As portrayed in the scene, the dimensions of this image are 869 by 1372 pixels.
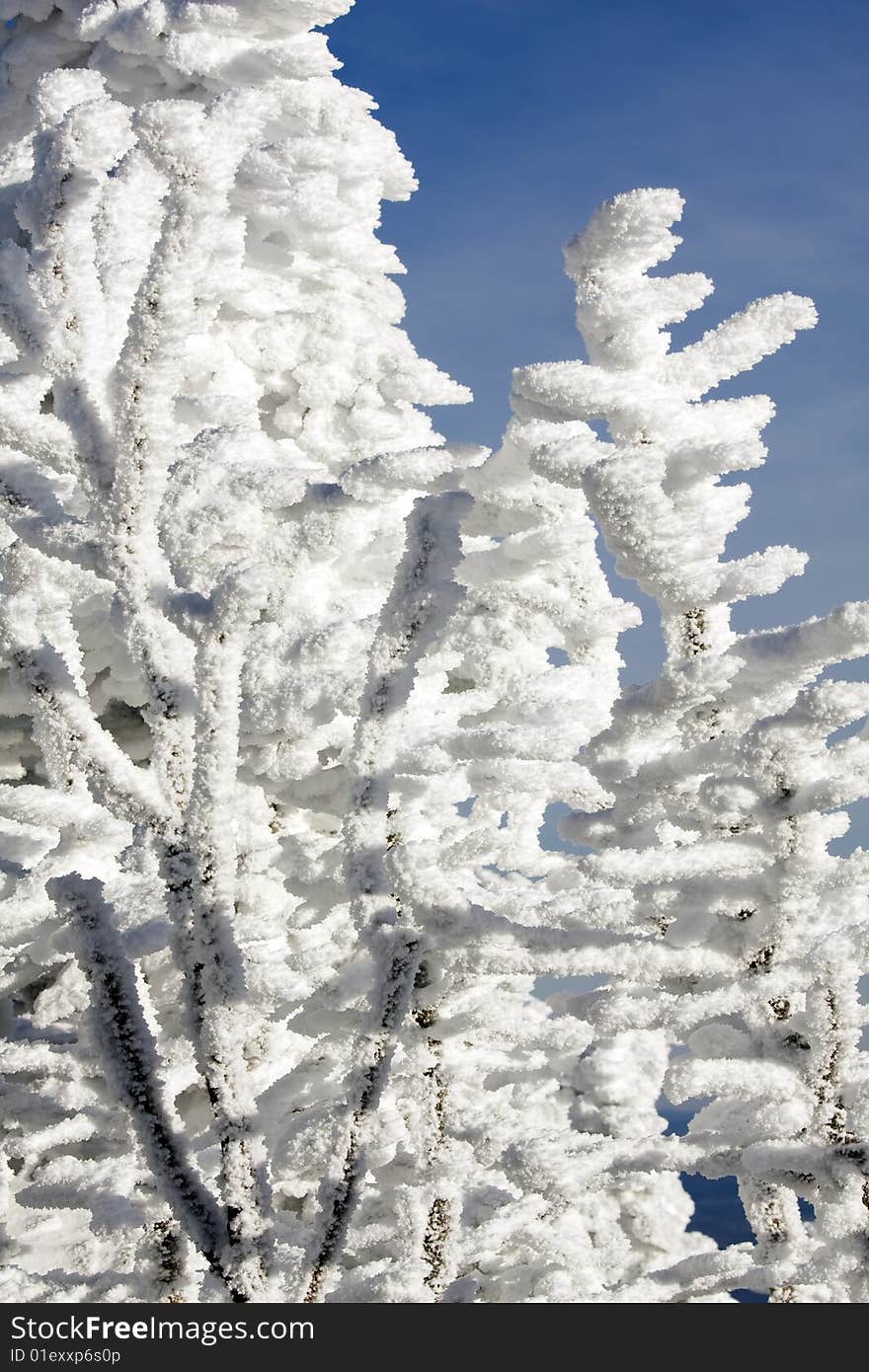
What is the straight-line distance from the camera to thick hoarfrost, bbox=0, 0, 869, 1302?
9.79ft

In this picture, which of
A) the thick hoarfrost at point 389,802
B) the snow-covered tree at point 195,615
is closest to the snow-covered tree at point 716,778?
the thick hoarfrost at point 389,802

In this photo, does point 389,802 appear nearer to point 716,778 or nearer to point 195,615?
point 195,615

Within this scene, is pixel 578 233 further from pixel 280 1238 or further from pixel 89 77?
pixel 280 1238

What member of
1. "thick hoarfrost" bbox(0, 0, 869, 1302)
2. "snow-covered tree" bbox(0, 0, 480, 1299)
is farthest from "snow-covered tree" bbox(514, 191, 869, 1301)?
"snow-covered tree" bbox(0, 0, 480, 1299)

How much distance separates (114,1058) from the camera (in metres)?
3.11

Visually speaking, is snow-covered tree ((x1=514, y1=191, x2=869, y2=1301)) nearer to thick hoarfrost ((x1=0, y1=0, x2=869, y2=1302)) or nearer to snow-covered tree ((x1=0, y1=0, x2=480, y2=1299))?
thick hoarfrost ((x1=0, y1=0, x2=869, y2=1302))

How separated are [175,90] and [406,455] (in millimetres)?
2347

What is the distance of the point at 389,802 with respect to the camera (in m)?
3.69

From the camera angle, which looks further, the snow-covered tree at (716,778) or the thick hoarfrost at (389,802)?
the thick hoarfrost at (389,802)

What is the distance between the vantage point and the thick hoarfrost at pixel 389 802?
2.98m

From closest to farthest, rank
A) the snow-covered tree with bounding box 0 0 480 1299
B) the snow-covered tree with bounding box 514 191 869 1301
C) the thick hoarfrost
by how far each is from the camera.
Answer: the snow-covered tree with bounding box 514 191 869 1301
the thick hoarfrost
the snow-covered tree with bounding box 0 0 480 1299

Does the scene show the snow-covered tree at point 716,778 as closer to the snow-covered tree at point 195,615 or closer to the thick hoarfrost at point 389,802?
the thick hoarfrost at point 389,802

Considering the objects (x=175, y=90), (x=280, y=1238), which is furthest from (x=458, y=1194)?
(x=175, y=90)

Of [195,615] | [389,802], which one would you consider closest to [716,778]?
[389,802]
